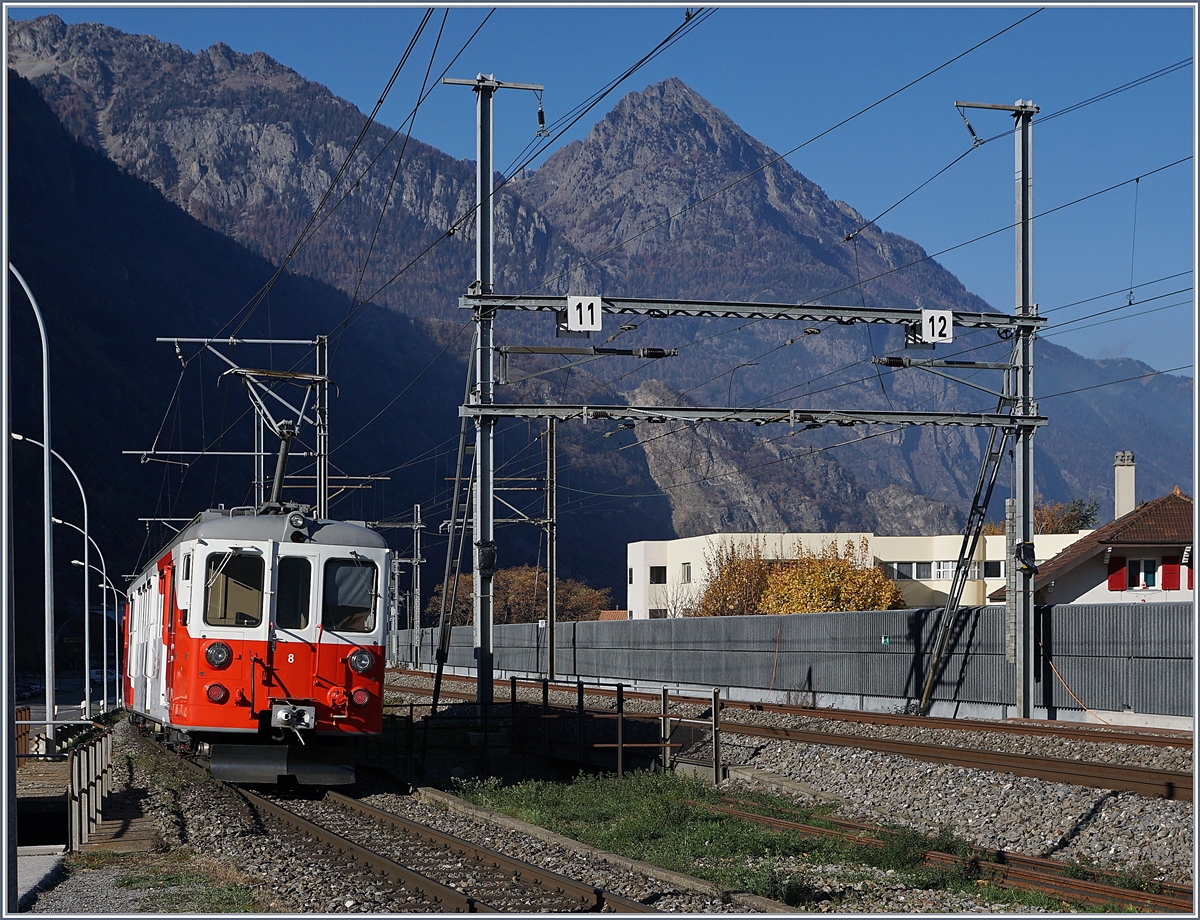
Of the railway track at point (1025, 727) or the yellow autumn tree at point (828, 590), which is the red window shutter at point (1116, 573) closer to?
the railway track at point (1025, 727)

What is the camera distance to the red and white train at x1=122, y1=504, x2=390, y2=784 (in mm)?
15164

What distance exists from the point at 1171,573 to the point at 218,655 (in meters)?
36.3

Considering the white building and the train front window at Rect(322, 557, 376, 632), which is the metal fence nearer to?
the train front window at Rect(322, 557, 376, 632)

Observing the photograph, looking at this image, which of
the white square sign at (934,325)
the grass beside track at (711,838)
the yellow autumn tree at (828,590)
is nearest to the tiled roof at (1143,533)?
the white square sign at (934,325)

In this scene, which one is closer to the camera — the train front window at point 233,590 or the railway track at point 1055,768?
the railway track at point 1055,768

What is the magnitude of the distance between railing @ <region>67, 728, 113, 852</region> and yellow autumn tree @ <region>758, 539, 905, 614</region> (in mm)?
56916

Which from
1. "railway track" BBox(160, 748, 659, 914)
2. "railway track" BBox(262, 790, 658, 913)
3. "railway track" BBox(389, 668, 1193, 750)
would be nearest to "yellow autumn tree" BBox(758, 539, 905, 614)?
"railway track" BBox(389, 668, 1193, 750)

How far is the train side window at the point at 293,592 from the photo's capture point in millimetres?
15453

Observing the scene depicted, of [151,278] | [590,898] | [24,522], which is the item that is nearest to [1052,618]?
[590,898]

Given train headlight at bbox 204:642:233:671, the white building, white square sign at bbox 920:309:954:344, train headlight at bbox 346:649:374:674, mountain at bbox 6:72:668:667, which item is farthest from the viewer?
mountain at bbox 6:72:668:667

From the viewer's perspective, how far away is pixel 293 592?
15539mm

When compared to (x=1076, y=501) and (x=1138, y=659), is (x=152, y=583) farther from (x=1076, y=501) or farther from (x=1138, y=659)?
(x=1076, y=501)

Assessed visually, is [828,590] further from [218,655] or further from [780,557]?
[218,655]

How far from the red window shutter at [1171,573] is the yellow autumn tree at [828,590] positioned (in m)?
26.8
